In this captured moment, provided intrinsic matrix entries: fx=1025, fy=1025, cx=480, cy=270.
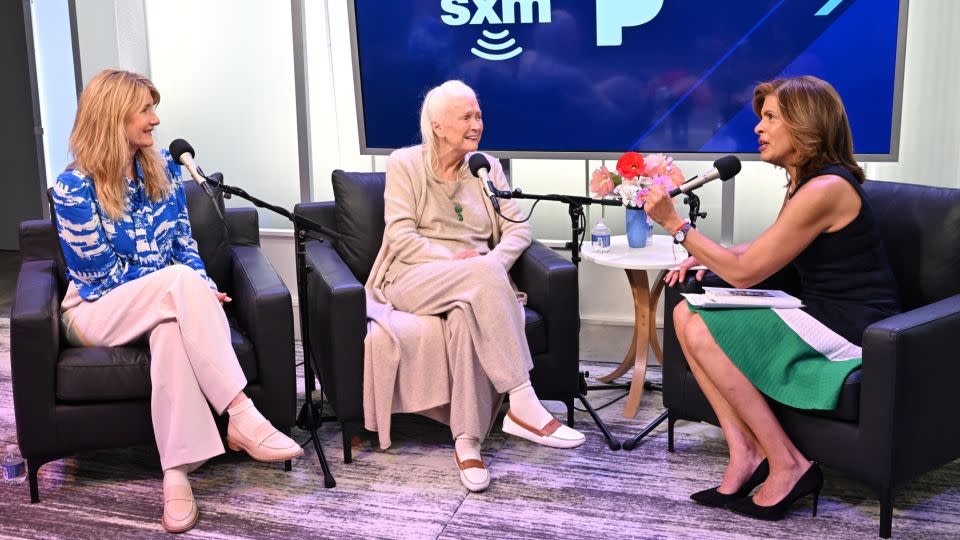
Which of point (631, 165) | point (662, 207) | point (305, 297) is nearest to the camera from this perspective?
point (662, 207)

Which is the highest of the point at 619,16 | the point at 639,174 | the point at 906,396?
the point at 619,16

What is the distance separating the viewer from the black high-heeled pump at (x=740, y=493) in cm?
291

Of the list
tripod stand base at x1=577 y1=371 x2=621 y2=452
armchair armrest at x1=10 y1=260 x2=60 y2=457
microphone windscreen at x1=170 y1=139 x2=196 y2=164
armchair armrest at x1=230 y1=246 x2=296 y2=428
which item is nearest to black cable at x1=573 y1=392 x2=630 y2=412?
tripod stand base at x1=577 y1=371 x2=621 y2=452

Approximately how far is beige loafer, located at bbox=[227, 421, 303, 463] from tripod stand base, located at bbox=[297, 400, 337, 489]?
0.37ft

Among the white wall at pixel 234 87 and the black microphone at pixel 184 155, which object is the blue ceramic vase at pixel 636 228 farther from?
the white wall at pixel 234 87

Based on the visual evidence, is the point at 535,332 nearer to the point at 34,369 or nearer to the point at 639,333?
the point at 639,333

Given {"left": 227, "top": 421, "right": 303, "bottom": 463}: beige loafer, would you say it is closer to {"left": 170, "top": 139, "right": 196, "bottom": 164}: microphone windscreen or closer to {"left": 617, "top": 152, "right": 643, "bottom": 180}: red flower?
{"left": 170, "top": 139, "right": 196, "bottom": 164}: microphone windscreen

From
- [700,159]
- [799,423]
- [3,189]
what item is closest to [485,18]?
[700,159]

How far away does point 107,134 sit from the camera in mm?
3133

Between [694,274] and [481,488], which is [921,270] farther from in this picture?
[481,488]

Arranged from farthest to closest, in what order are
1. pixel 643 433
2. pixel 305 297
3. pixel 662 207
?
pixel 643 433
pixel 305 297
pixel 662 207

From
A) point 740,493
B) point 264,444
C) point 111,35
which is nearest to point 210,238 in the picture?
point 264,444

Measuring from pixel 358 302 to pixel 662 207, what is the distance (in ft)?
3.22

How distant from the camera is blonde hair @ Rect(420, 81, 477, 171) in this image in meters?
3.58
